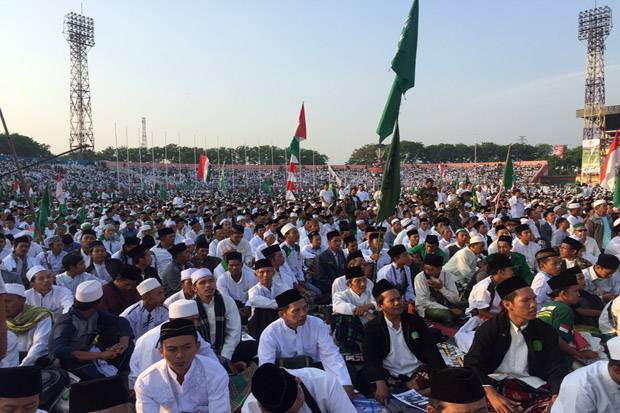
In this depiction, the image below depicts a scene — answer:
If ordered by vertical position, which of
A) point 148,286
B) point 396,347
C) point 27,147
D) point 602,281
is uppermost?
point 27,147

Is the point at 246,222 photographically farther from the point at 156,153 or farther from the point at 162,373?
the point at 156,153

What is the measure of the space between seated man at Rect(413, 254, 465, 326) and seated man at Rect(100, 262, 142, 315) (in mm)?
3693

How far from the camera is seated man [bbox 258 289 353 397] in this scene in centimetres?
408

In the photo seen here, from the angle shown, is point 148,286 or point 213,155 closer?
point 148,286

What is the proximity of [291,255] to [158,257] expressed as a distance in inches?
88.4

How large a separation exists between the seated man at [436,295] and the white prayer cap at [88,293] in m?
4.08

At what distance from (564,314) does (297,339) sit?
2471mm

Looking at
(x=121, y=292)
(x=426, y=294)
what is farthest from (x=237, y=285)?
(x=426, y=294)

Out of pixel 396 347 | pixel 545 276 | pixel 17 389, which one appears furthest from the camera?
pixel 545 276

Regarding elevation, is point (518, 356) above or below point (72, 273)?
below

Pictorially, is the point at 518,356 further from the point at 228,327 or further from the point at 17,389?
the point at 17,389

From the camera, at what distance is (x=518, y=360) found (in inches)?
148

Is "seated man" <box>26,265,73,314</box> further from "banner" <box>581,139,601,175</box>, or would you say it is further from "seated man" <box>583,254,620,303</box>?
"banner" <box>581,139,601,175</box>

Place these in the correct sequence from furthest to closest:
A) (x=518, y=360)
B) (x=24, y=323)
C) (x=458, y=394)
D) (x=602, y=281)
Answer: (x=602, y=281) < (x=24, y=323) < (x=518, y=360) < (x=458, y=394)
